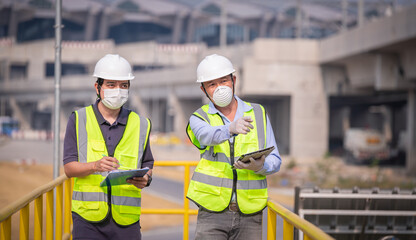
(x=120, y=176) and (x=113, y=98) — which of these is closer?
(x=120, y=176)

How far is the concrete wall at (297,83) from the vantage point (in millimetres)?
37344

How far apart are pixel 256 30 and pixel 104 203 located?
352 feet

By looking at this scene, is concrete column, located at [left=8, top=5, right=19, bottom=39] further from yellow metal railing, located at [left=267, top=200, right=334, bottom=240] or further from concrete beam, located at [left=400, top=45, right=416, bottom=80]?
yellow metal railing, located at [left=267, top=200, right=334, bottom=240]

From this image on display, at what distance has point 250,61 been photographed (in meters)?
37.2

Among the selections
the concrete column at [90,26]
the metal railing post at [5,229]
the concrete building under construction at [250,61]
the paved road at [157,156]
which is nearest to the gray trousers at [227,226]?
the metal railing post at [5,229]

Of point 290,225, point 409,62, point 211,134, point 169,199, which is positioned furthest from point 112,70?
point 409,62

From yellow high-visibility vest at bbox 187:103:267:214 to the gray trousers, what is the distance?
7cm

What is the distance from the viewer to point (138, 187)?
433 cm

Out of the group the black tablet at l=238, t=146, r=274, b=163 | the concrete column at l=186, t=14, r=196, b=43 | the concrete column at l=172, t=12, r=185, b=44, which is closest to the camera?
the black tablet at l=238, t=146, r=274, b=163

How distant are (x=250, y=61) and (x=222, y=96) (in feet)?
109

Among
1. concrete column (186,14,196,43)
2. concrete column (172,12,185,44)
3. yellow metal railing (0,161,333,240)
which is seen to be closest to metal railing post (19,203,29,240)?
yellow metal railing (0,161,333,240)

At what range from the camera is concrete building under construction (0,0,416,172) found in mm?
31684

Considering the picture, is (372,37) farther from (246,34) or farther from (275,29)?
(246,34)

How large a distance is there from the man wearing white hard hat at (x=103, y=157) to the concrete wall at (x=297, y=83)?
107 feet
